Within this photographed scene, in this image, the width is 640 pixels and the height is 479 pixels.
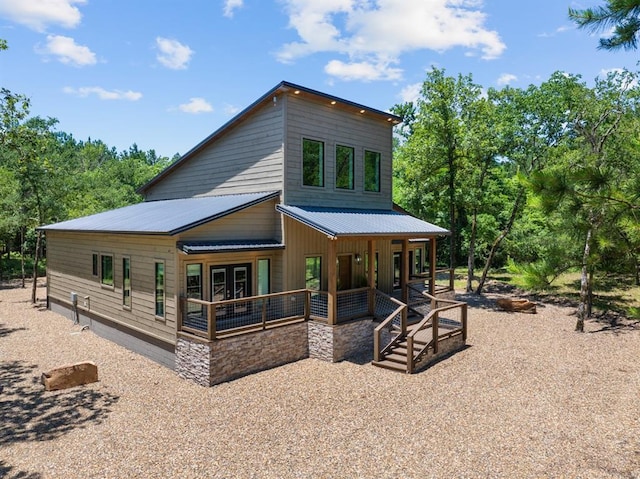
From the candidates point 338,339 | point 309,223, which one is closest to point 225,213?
point 309,223

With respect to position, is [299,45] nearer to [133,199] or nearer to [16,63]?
[16,63]

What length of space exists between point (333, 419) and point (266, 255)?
19.3 feet

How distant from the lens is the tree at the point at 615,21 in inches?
227

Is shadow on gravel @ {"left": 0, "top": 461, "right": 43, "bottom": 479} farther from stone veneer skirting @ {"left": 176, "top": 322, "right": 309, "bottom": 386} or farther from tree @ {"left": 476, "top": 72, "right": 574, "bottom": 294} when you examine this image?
tree @ {"left": 476, "top": 72, "right": 574, "bottom": 294}

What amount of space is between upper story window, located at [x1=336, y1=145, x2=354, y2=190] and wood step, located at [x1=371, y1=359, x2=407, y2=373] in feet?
21.4

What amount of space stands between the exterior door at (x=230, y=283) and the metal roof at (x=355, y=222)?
2.27 meters

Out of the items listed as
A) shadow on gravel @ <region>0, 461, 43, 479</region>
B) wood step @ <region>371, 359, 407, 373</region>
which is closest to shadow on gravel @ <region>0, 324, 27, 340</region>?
shadow on gravel @ <region>0, 461, 43, 479</region>

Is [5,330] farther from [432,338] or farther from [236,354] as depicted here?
[432,338]

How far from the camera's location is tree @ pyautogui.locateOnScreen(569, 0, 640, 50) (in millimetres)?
5758

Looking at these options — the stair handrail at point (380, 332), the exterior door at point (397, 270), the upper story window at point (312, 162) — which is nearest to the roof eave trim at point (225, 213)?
the upper story window at point (312, 162)

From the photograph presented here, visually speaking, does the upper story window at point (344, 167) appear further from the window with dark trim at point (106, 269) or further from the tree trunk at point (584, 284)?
the tree trunk at point (584, 284)

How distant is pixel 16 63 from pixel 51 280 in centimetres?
945

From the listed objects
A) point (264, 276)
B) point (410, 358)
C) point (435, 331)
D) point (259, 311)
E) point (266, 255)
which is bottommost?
point (410, 358)

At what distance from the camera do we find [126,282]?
1305 centimetres
